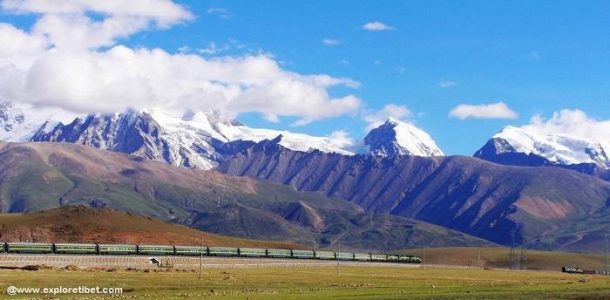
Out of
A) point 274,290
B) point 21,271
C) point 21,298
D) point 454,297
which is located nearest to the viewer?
point 21,298

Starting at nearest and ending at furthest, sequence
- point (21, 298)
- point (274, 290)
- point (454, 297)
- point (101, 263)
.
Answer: point (21, 298)
point (454, 297)
point (274, 290)
point (101, 263)

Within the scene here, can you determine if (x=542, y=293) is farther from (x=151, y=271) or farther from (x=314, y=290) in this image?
(x=151, y=271)

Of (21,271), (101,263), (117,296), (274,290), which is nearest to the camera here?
(117,296)

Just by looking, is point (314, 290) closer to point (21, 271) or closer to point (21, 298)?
point (21, 298)

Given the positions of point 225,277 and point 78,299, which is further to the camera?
point 225,277

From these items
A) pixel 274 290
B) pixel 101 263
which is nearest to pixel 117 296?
pixel 274 290

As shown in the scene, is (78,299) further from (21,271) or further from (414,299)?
(21,271)

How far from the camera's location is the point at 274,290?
126938mm

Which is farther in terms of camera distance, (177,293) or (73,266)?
(73,266)

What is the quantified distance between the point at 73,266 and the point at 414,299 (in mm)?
86981

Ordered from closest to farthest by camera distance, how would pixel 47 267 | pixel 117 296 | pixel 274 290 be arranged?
pixel 117 296 → pixel 274 290 → pixel 47 267

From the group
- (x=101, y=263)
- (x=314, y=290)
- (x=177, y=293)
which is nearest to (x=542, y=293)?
(x=314, y=290)

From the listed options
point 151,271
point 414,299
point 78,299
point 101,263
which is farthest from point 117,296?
point 101,263

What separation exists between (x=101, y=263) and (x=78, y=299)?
9718cm
